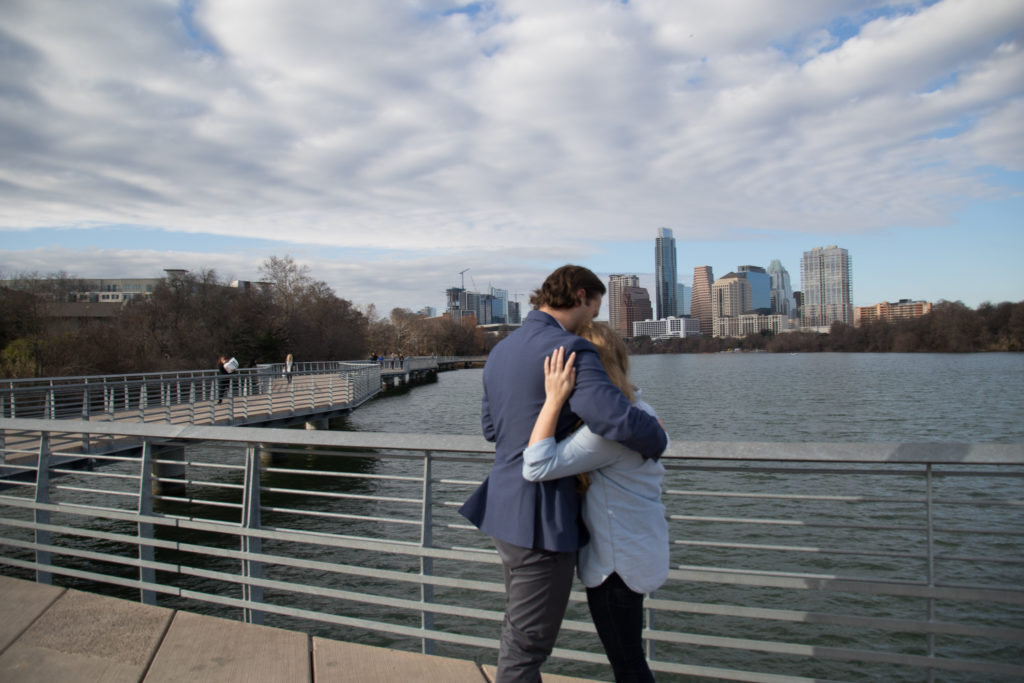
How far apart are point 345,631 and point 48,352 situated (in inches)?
1080

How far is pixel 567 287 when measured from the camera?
2.56 metres

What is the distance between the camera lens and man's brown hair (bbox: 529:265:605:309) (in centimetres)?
256

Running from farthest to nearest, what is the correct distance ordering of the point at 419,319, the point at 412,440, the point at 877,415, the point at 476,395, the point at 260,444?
1. the point at 419,319
2. the point at 476,395
3. the point at 877,415
4. the point at 260,444
5. the point at 412,440

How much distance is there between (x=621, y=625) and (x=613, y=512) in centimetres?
41

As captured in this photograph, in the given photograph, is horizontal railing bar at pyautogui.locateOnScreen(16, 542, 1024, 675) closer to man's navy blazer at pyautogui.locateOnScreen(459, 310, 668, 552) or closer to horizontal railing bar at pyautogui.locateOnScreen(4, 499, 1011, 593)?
horizontal railing bar at pyautogui.locateOnScreen(4, 499, 1011, 593)

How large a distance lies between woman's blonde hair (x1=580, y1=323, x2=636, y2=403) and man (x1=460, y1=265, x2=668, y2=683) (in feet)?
0.37

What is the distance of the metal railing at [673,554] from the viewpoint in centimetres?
300

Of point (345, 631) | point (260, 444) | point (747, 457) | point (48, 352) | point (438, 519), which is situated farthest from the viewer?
point (48, 352)

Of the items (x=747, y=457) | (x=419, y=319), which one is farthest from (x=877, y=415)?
(x=419, y=319)

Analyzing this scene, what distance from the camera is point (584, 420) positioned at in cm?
226

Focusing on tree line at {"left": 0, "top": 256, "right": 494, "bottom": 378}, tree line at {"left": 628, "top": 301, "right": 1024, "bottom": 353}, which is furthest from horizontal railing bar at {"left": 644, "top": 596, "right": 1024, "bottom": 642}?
tree line at {"left": 628, "top": 301, "right": 1024, "bottom": 353}

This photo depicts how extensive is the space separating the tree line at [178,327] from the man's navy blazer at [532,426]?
32.8 metres

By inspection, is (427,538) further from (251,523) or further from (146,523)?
(146,523)

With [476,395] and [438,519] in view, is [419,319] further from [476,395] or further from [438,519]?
[438,519]
